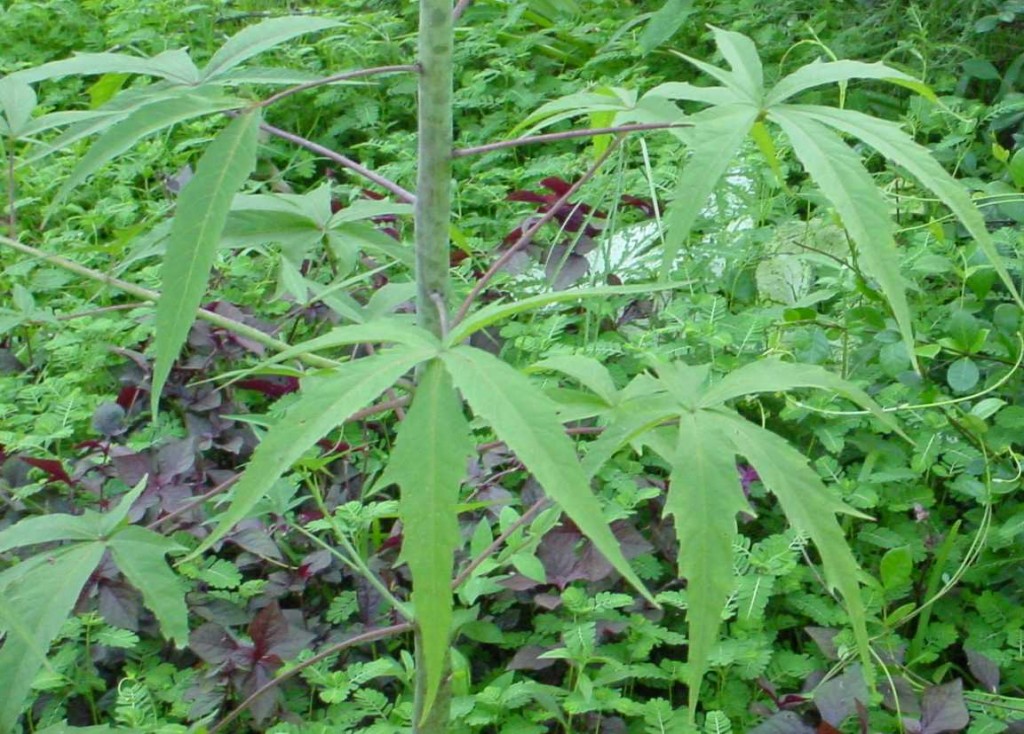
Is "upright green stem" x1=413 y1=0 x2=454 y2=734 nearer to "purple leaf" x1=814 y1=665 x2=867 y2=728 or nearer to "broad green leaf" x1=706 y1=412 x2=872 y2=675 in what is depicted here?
"broad green leaf" x1=706 y1=412 x2=872 y2=675

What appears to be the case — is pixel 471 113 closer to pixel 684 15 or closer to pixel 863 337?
pixel 684 15

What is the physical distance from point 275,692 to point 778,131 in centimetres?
153

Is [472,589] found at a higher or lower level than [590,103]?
lower

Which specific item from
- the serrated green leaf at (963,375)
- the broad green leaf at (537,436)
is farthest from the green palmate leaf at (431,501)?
the serrated green leaf at (963,375)

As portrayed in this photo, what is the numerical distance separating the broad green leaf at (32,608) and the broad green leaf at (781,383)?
0.61 meters

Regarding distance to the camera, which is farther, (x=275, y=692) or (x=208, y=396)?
(x=208, y=396)

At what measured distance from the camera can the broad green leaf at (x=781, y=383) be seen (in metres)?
0.98

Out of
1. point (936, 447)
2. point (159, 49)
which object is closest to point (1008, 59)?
point (936, 447)

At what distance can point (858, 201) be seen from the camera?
887 millimetres

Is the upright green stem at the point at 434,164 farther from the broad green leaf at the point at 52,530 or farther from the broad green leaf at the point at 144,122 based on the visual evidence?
the broad green leaf at the point at 52,530

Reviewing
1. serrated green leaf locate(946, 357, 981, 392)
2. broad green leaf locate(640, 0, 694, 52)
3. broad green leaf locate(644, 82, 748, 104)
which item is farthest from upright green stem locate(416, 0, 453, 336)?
broad green leaf locate(640, 0, 694, 52)

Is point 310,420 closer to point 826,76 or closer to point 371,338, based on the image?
point 371,338

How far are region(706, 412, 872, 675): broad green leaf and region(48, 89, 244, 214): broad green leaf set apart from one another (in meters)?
0.49

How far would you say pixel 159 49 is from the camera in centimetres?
345
